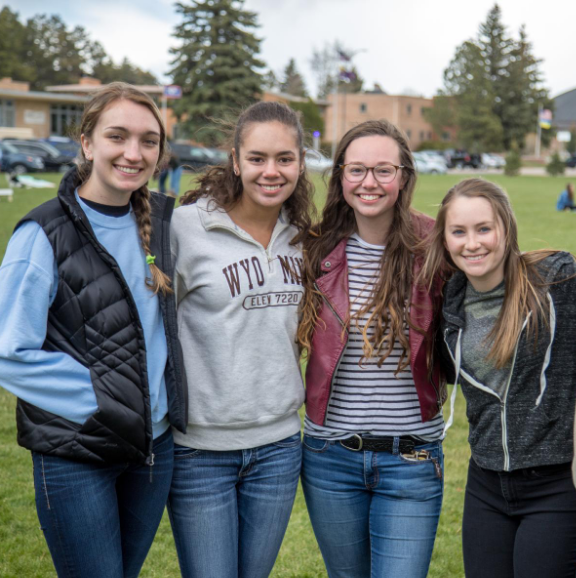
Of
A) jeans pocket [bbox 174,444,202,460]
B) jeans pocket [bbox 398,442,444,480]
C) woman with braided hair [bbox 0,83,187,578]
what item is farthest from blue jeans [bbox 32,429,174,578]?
jeans pocket [bbox 398,442,444,480]

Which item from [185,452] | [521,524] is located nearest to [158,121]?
[185,452]

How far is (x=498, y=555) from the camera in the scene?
267 centimetres

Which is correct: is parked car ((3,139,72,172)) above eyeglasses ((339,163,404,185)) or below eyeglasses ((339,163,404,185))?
above

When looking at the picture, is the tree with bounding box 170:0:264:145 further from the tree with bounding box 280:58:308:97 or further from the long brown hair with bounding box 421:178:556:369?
the long brown hair with bounding box 421:178:556:369

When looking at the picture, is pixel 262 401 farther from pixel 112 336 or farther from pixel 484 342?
pixel 484 342

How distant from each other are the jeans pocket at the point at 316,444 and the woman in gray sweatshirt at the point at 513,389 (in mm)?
584

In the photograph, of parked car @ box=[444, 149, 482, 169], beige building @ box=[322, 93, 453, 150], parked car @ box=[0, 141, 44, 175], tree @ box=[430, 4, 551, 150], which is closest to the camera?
parked car @ box=[0, 141, 44, 175]

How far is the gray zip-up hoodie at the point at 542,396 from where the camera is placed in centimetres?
260

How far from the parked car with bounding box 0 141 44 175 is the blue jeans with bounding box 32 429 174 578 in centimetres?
3301

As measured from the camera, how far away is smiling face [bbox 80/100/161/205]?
263cm

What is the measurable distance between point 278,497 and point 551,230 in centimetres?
1604

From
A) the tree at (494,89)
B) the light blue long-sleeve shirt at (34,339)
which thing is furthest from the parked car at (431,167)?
the light blue long-sleeve shirt at (34,339)

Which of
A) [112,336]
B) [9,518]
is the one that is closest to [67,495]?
[112,336]

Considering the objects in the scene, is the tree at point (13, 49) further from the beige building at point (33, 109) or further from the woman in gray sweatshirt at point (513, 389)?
the woman in gray sweatshirt at point (513, 389)
